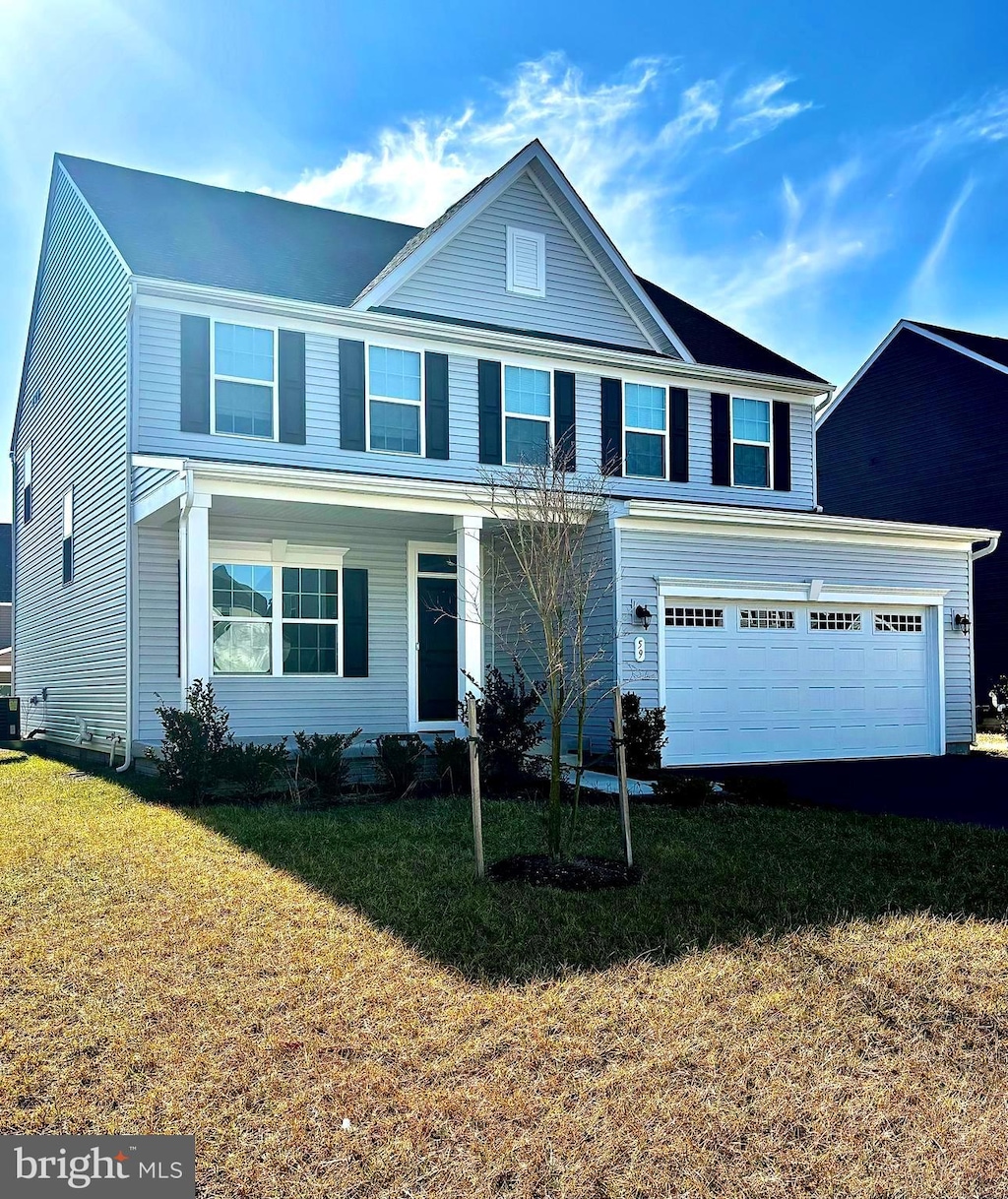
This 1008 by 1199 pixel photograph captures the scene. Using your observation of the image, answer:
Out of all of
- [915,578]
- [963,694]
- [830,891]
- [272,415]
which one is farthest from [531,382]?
[830,891]

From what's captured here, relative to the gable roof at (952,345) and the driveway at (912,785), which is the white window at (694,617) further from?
the gable roof at (952,345)

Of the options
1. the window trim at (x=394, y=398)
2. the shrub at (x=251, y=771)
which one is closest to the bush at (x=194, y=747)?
the shrub at (x=251, y=771)

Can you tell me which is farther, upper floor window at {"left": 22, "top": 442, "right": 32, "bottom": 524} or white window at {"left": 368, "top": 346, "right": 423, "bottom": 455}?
upper floor window at {"left": 22, "top": 442, "right": 32, "bottom": 524}

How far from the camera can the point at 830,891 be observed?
240 inches

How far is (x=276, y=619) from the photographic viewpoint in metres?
13.0

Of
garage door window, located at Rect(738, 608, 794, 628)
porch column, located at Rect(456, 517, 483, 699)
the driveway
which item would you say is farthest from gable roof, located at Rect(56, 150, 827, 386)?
the driveway

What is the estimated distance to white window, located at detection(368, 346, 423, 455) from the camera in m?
13.5

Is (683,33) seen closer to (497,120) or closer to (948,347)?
(497,120)

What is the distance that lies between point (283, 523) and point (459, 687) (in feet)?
10.6

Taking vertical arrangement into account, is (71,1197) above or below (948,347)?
below

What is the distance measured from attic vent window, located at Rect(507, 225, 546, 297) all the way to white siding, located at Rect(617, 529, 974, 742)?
4806 millimetres

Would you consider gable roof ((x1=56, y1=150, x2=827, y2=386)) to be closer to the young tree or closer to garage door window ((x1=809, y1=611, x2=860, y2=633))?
the young tree

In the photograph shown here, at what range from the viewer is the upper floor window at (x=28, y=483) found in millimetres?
19375

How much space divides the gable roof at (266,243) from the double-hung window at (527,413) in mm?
700
